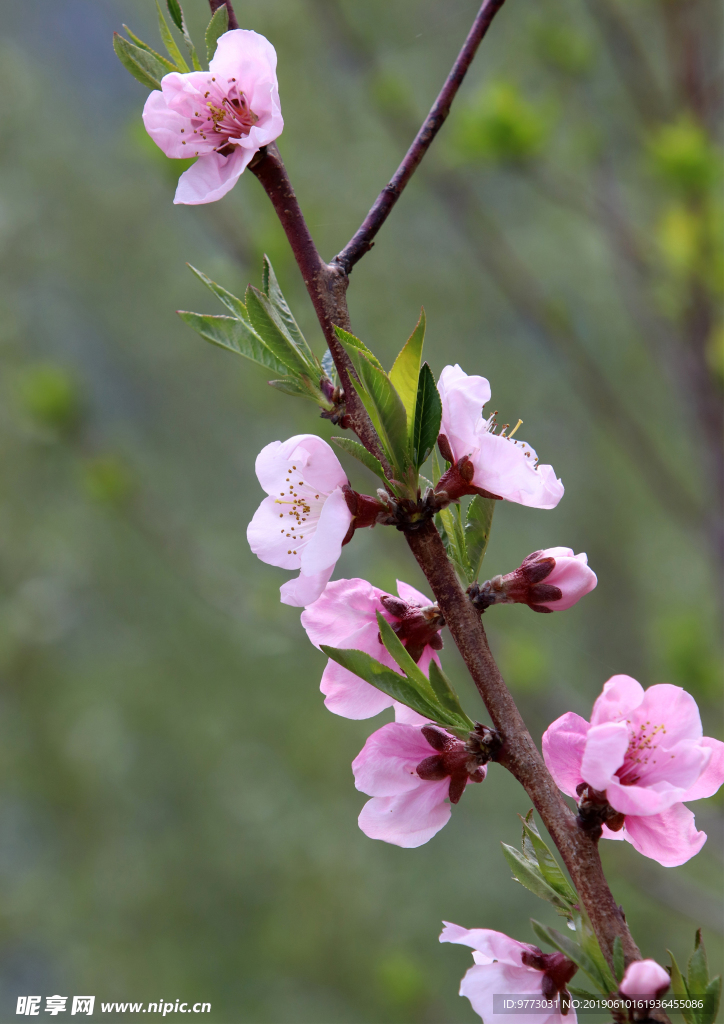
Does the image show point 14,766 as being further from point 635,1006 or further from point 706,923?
point 635,1006

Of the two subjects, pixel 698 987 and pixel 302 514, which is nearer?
pixel 698 987

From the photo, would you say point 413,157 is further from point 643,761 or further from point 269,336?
point 643,761

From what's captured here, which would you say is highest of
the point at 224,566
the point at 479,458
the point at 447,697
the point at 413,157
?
the point at 413,157

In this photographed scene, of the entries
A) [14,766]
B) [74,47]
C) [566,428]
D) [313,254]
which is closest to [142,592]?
[14,766]

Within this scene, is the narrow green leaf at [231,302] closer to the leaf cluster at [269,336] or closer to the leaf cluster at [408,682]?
the leaf cluster at [269,336]

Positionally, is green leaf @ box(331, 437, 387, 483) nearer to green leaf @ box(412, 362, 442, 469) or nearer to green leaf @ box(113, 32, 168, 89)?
green leaf @ box(412, 362, 442, 469)

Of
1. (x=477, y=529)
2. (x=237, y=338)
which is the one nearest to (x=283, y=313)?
(x=237, y=338)

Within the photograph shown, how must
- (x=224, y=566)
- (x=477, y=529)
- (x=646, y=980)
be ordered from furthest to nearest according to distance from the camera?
(x=224, y=566) → (x=477, y=529) → (x=646, y=980)

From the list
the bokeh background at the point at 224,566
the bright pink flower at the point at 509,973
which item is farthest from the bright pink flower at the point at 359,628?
the bokeh background at the point at 224,566
